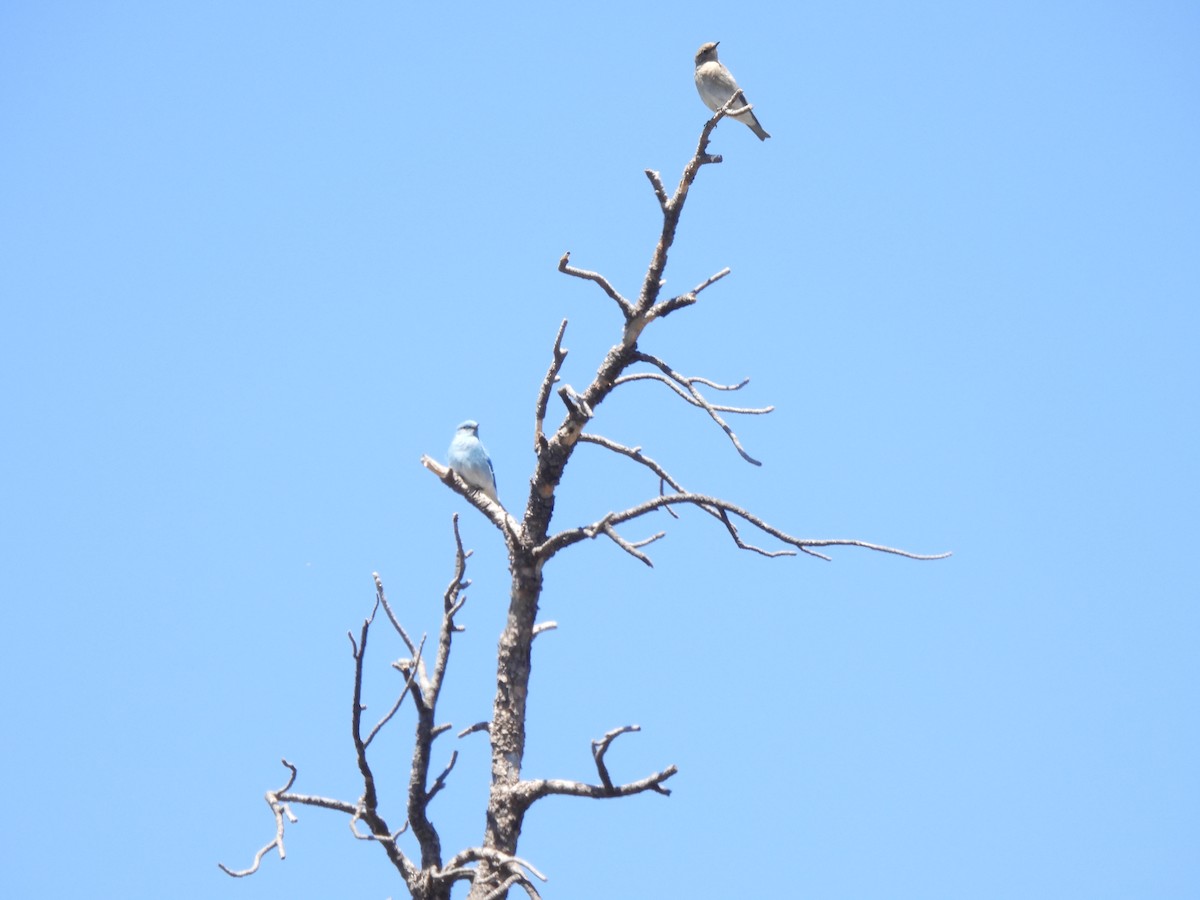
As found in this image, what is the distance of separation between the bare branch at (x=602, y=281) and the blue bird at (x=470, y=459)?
278 centimetres

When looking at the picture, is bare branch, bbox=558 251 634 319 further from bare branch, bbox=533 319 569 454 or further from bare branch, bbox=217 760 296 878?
bare branch, bbox=217 760 296 878

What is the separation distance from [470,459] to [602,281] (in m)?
2.99

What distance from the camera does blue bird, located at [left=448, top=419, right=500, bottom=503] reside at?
7711 mm

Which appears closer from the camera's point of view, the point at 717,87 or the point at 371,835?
the point at 371,835

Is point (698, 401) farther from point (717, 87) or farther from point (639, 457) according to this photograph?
point (717, 87)

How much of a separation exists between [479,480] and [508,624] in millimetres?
2916

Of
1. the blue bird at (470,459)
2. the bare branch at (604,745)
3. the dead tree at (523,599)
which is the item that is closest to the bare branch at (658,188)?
the dead tree at (523,599)

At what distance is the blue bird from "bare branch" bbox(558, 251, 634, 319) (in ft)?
9.11

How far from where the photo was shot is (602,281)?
5.00m

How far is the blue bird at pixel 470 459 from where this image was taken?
7711 millimetres

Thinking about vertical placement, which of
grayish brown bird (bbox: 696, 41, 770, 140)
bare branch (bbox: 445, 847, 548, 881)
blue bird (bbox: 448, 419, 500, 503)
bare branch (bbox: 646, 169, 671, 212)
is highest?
grayish brown bird (bbox: 696, 41, 770, 140)

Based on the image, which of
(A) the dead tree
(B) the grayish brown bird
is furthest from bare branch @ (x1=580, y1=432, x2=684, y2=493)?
(B) the grayish brown bird

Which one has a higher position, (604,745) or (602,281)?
(602,281)

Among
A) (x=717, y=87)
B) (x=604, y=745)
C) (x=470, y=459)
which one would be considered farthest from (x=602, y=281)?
(x=717, y=87)
